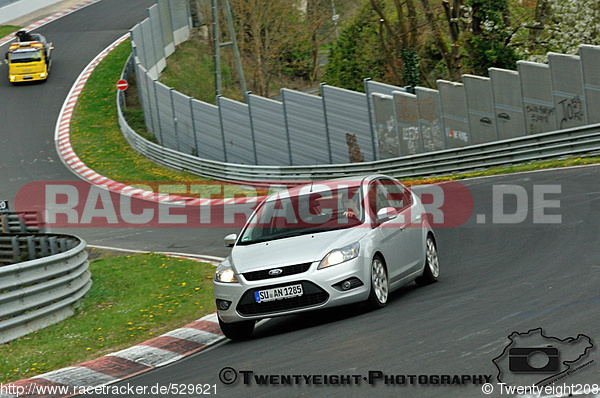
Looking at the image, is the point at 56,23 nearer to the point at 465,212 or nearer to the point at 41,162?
the point at 41,162

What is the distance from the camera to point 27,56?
52000mm

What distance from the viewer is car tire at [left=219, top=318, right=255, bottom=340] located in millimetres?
10359

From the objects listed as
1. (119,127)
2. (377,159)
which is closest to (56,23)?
(119,127)

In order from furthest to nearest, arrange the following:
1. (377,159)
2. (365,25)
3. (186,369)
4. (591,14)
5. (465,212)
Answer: (365,25)
(591,14)
(377,159)
(465,212)
(186,369)

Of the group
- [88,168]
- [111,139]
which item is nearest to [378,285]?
[88,168]

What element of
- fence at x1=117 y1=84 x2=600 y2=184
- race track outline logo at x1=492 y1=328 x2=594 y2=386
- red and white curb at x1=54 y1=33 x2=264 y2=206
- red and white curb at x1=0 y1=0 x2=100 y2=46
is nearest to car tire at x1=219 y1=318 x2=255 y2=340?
race track outline logo at x1=492 y1=328 x2=594 y2=386

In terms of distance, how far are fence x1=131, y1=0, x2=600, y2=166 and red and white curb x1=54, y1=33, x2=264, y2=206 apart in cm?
415

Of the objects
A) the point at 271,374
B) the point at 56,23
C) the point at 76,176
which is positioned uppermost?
the point at 56,23

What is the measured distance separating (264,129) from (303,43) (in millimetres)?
33874

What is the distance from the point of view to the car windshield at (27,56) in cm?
5172

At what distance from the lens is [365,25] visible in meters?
50.4

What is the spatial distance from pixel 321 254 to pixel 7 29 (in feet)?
200

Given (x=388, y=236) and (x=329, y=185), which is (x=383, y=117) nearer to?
(x=329, y=185)

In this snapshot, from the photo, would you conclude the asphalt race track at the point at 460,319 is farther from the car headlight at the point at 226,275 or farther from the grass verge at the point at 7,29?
the grass verge at the point at 7,29
